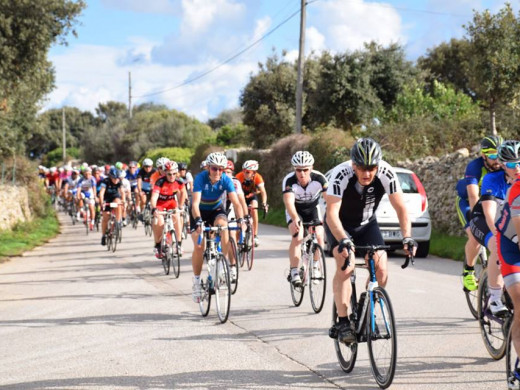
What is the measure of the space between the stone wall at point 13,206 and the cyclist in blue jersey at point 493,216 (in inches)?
679

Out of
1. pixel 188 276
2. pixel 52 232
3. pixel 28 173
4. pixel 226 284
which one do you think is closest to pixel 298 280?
pixel 226 284

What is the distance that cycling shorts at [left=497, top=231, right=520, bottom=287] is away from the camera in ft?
16.1

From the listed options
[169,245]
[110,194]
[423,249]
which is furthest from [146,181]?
[423,249]

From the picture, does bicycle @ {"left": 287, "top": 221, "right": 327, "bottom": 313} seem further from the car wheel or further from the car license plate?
the car wheel

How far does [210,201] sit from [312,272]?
1.86 meters

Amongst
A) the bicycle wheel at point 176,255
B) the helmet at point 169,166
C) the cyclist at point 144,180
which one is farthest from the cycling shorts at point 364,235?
the cyclist at point 144,180

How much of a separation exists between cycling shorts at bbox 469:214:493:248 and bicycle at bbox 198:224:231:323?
9.30 feet

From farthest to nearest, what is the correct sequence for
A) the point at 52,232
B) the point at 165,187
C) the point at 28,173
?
the point at 28,173
the point at 52,232
the point at 165,187

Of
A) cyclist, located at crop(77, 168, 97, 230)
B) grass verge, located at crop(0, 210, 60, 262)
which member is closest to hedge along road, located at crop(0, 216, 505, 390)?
grass verge, located at crop(0, 210, 60, 262)

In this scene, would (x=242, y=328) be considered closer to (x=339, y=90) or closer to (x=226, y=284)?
(x=226, y=284)

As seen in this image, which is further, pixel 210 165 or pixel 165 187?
pixel 165 187

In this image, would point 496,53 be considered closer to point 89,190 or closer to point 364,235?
point 89,190

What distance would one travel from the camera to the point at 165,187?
1407 centimetres

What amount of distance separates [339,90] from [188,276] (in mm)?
25728
